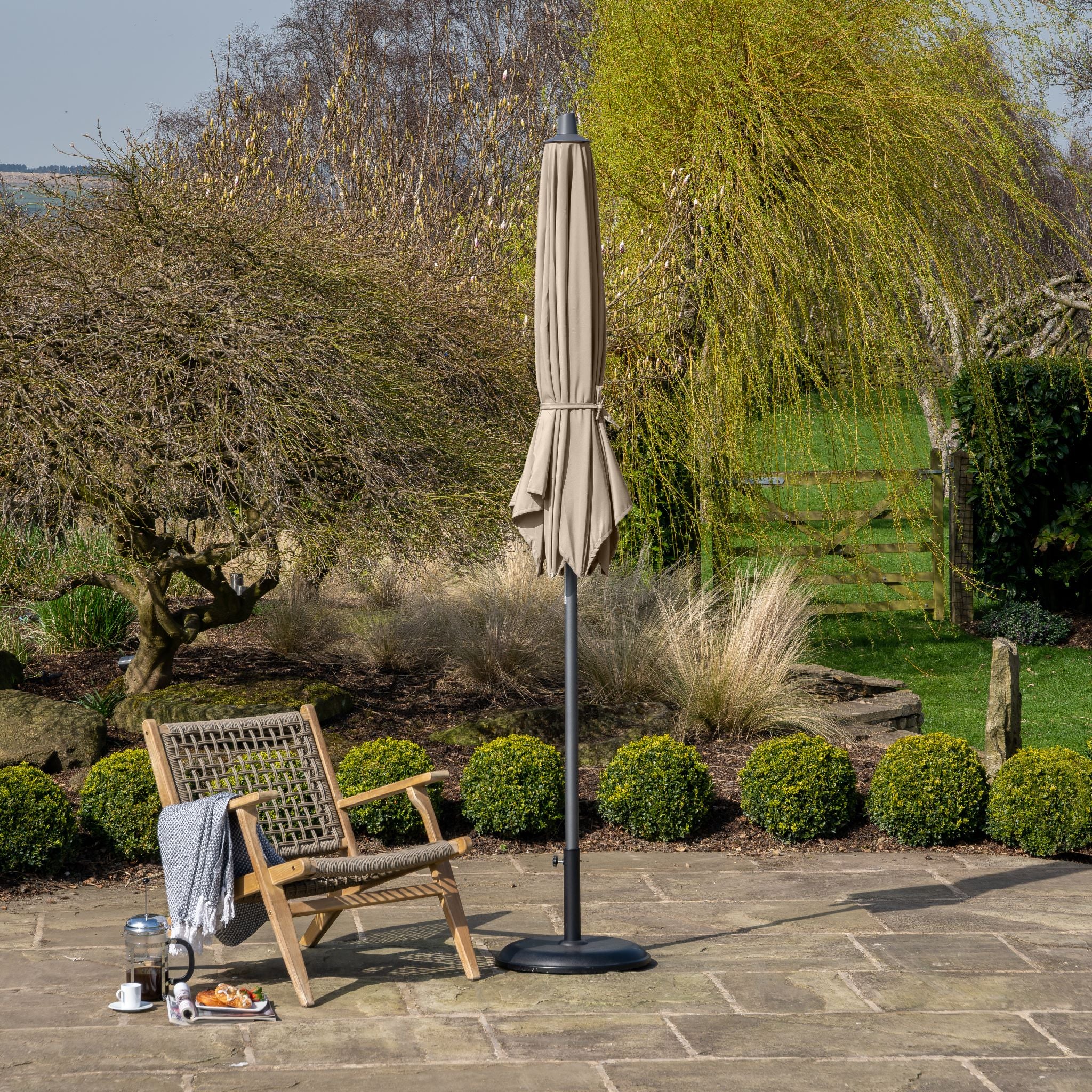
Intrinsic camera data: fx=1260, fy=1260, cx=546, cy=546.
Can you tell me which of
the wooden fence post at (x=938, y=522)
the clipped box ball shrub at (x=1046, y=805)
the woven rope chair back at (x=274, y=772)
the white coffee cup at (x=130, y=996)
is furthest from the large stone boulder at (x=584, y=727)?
the wooden fence post at (x=938, y=522)

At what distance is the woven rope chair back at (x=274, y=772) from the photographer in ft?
14.3

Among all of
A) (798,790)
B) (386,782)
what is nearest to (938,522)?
(798,790)

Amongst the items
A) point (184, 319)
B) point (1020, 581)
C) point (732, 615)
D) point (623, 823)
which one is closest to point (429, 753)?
point (623, 823)

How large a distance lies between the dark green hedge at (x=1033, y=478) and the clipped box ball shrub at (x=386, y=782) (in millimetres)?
7002

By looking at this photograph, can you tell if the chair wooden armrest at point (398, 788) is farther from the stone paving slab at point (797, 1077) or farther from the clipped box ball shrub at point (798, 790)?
the clipped box ball shrub at point (798, 790)

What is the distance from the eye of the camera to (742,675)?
693 centimetres

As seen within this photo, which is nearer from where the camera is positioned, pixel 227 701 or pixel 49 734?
pixel 49 734

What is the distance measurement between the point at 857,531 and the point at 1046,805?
5.07 meters

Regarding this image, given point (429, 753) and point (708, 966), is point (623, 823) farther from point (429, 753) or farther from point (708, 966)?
point (708, 966)

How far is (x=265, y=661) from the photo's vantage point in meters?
8.27

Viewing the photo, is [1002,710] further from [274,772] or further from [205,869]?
[205,869]

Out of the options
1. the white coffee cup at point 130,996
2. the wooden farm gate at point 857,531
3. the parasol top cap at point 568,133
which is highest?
the parasol top cap at point 568,133

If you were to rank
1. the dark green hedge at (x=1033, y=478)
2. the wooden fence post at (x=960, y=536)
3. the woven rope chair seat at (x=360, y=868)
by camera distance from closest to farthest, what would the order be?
the woven rope chair seat at (x=360, y=868) → the dark green hedge at (x=1033, y=478) → the wooden fence post at (x=960, y=536)

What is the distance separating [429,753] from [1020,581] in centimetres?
712
